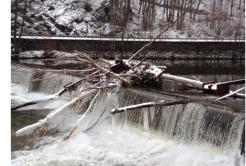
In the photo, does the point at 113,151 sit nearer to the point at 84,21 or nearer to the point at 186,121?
the point at 186,121

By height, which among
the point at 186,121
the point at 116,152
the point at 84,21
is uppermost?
the point at 84,21

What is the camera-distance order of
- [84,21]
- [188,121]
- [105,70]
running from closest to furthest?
1. [105,70]
2. [188,121]
3. [84,21]

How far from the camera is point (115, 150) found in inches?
110

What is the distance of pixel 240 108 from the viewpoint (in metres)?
2.43

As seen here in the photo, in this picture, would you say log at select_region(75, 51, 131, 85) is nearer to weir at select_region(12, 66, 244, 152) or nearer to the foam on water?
weir at select_region(12, 66, 244, 152)

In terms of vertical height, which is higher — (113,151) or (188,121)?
(188,121)

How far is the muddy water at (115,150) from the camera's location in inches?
100

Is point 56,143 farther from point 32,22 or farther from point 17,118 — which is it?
point 32,22

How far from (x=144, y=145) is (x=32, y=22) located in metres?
5.80

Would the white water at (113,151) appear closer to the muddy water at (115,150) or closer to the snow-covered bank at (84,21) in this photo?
the muddy water at (115,150)

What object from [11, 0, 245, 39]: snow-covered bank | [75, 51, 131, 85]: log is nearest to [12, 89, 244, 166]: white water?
[75, 51, 131, 85]: log

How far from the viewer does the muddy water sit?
2541 mm

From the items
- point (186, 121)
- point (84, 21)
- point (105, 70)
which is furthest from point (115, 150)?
point (84, 21)

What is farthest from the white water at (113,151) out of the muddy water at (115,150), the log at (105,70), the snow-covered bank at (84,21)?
the snow-covered bank at (84,21)
